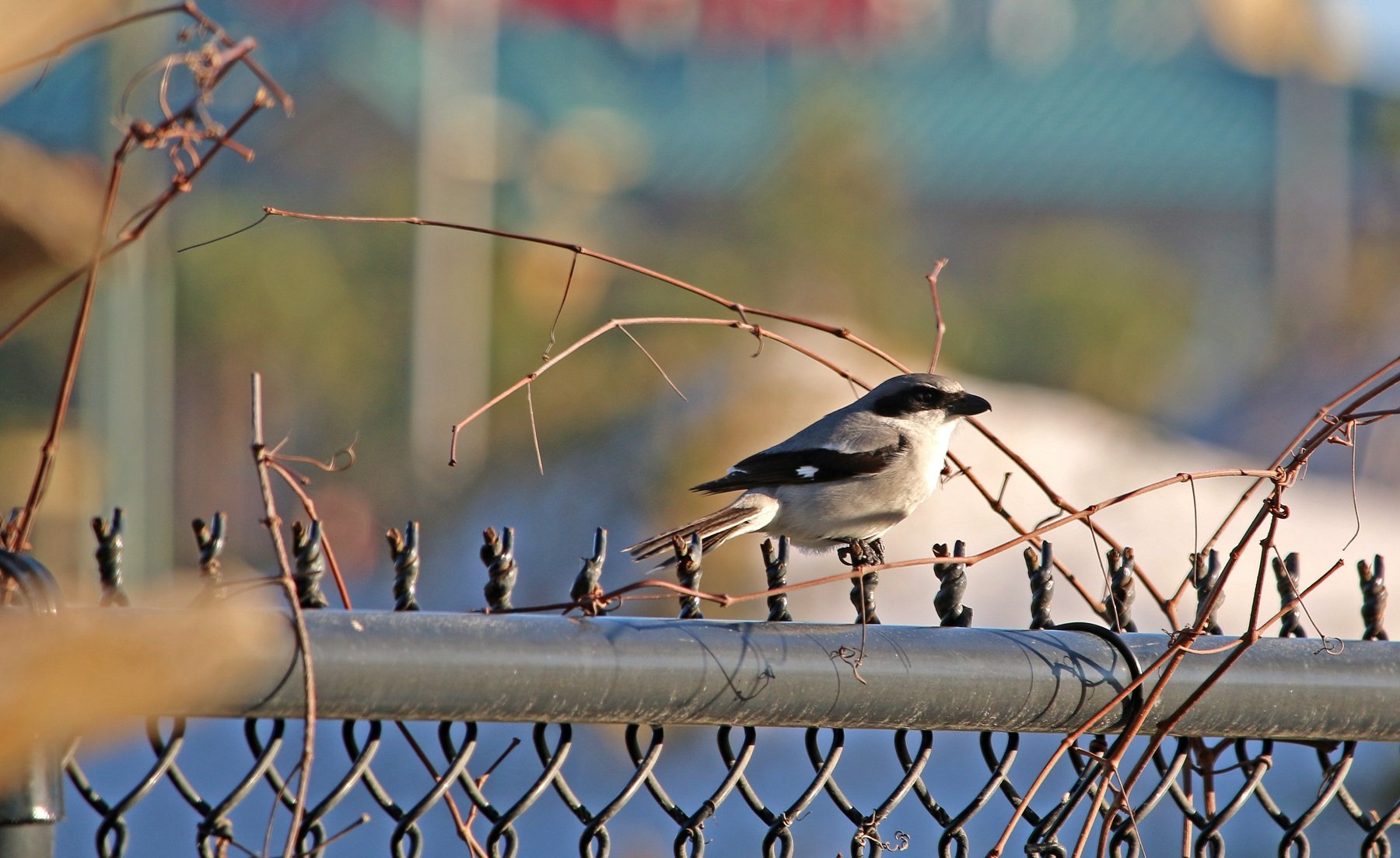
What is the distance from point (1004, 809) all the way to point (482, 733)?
341cm

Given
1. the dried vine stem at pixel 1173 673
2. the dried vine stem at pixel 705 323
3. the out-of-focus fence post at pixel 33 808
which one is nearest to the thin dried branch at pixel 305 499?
the dried vine stem at pixel 705 323

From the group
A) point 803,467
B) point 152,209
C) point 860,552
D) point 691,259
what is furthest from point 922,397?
point 691,259

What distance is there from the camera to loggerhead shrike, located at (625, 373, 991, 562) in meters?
3.71

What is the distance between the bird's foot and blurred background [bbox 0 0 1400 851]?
2.52ft

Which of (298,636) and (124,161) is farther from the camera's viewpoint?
(124,161)

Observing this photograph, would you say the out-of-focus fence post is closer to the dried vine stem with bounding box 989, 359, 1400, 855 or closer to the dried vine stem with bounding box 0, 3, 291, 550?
the dried vine stem with bounding box 0, 3, 291, 550

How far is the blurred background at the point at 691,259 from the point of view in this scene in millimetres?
10609

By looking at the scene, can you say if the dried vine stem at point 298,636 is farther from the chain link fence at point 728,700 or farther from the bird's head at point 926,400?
the bird's head at point 926,400

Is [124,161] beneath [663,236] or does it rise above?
beneath

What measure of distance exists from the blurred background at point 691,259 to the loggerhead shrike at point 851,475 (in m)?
0.87

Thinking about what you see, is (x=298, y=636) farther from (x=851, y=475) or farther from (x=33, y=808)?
(x=851, y=475)

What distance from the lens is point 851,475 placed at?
153 inches

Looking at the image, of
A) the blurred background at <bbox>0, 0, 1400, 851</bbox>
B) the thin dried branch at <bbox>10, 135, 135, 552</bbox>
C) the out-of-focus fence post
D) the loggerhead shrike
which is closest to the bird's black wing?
the loggerhead shrike

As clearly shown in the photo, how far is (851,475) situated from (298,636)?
2.45 metres
